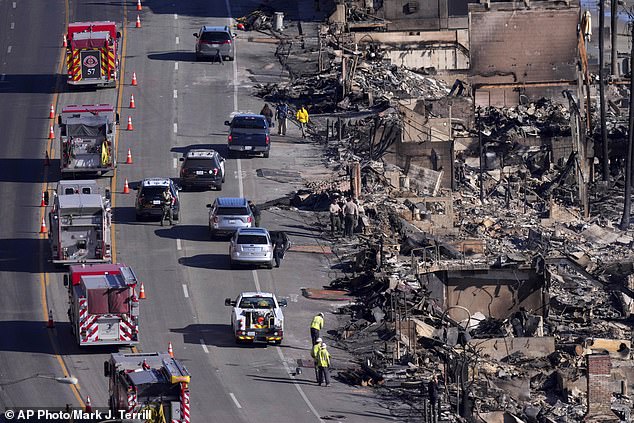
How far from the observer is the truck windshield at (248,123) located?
3415 inches

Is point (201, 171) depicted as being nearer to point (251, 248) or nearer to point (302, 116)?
point (251, 248)

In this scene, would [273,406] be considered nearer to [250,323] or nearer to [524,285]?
[250,323]

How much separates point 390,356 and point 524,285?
11.5 m

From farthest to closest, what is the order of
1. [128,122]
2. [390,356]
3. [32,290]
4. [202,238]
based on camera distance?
[128,122], [202,238], [32,290], [390,356]

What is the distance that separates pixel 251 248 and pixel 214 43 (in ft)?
110

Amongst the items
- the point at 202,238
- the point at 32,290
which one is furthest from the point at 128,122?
the point at 32,290

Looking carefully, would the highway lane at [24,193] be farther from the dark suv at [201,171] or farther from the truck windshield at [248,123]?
the truck windshield at [248,123]

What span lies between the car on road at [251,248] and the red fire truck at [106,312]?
1025 cm

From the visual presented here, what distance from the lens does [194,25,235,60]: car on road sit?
102250mm

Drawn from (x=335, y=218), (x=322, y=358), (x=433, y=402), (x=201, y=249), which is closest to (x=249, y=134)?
(x=335, y=218)

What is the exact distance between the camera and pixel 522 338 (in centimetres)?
6425

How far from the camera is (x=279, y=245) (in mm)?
72562

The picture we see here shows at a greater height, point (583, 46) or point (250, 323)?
point (583, 46)

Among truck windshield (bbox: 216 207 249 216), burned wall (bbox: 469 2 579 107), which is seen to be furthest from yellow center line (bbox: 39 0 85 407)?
burned wall (bbox: 469 2 579 107)
